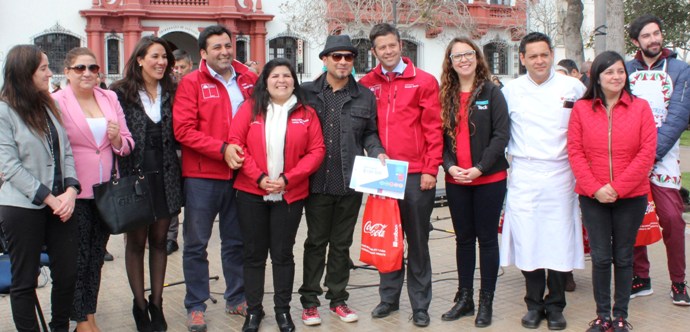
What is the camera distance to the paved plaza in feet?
18.6

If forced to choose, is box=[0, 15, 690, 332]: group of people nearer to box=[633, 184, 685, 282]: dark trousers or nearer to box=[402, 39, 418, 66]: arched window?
box=[633, 184, 685, 282]: dark trousers

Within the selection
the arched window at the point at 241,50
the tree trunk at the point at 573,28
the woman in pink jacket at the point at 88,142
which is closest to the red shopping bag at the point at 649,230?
the woman in pink jacket at the point at 88,142

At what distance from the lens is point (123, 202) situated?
200 inches

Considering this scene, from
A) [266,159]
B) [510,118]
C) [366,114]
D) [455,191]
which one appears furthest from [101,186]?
[510,118]

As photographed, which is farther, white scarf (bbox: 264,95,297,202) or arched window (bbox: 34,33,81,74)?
arched window (bbox: 34,33,81,74)

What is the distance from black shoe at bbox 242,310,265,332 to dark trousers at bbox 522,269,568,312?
2.07 metres

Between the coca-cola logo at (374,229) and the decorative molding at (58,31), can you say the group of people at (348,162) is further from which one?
the decorative molding at (58,31)

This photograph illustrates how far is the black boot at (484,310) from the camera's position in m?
5.65

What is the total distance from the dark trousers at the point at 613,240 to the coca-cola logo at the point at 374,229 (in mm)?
1486

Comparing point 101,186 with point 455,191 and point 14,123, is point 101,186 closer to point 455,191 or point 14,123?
point 14,123

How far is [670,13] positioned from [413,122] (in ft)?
85.0

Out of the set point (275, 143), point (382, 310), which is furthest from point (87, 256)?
point (382, 310)

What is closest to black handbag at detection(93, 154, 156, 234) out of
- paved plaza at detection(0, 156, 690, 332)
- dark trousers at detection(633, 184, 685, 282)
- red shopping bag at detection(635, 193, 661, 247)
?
paved plaza at detection(0, 156, 690, 332)

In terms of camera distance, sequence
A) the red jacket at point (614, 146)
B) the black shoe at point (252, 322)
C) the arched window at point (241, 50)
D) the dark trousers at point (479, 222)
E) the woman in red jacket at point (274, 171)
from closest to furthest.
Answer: the red jacket at point (614, 146) < the woman in red jacket at point (274, 171) < the black shoe at point (252, 322) < the dark trousers at point (479, 222) < the arched window at point (241, 50)
